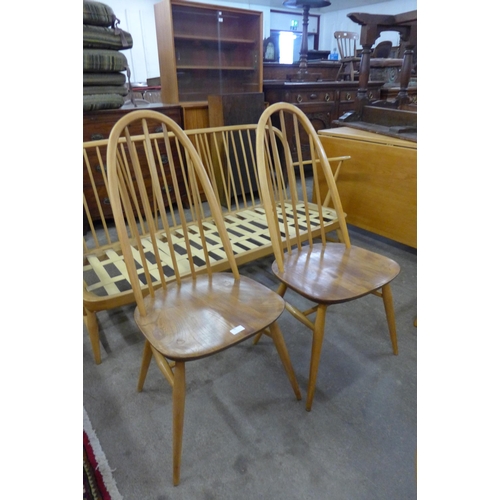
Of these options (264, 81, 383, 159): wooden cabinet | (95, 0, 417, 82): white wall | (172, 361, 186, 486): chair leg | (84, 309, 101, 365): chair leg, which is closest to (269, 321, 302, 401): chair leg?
(172, 361, 186, 486): chair leg

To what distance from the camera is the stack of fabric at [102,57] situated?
2059 millimetres

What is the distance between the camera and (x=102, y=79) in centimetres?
222

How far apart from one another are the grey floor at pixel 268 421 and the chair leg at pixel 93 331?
5 cm

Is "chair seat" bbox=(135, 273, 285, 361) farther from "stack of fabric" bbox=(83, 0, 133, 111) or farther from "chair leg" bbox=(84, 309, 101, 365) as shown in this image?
"stack of fabric" bbox=(83, 0, 133, 111)

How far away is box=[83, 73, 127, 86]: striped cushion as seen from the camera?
2162 mm

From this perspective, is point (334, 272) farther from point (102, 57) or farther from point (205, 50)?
point (205, 50)

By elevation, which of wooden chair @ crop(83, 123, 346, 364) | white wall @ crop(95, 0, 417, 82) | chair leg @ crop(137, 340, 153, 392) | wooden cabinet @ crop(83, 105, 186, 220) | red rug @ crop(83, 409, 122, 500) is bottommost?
red rug @ crop(83, 409, 122, 500)

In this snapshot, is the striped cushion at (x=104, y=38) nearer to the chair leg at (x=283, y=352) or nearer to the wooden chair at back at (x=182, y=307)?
the wooden chair at back at (x=182, y=307)

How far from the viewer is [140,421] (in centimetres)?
119

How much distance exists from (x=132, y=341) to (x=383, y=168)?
1.65 meters

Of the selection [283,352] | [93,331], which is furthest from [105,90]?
[283,352]

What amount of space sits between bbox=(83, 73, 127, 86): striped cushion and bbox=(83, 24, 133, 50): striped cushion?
0.15 m

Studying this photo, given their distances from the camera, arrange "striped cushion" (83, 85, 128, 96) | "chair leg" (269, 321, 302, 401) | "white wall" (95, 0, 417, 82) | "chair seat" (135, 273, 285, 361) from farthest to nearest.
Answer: "white wall" (95, 0, 417, 82)
"striped cushion" (83, 85, 128, 96)
"chair leg" (269, 321, 302, 401)
"chair seat" (135, 273, 285, 361)

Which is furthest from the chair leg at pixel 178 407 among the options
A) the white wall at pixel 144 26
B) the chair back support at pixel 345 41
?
the white wall at pixel 144 26
